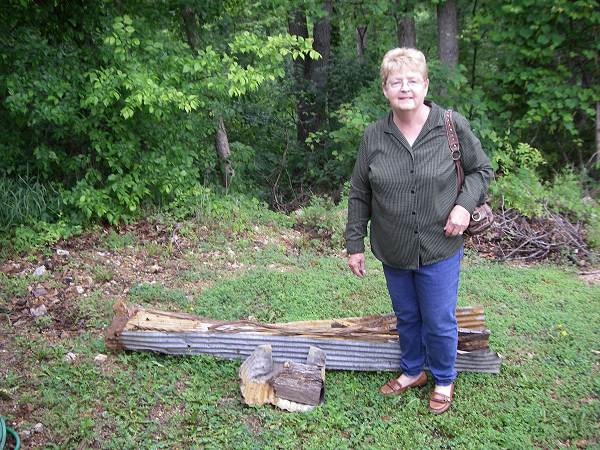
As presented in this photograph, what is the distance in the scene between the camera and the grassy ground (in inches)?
122

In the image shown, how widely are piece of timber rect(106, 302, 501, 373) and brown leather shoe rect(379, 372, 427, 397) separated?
0.17 m

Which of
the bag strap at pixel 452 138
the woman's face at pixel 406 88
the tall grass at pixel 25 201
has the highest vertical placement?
the woman's face at pixel 406 88

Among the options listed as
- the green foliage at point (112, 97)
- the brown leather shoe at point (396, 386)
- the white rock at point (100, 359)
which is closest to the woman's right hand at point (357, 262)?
the brown leather shoe at point (396, 386)

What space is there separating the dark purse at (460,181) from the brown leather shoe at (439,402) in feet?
3.50

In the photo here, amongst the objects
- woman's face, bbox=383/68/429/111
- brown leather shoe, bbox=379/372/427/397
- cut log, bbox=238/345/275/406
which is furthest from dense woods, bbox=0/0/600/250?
brown leather shoe, bbox=379/372/427/397

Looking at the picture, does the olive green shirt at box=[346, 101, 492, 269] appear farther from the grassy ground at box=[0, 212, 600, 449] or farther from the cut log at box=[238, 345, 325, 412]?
the grassy ground at box=[0, 212, 600, 449]

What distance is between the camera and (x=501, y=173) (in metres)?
7.69

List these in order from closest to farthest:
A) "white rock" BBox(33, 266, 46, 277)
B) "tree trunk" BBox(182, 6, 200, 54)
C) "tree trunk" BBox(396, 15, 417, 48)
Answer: "white rock" BBox(33, 266, 46, 277), "tree trunk" BBox(182, 6, 200, 54), "tree trunk" BBox(396, 15, 417, 48)

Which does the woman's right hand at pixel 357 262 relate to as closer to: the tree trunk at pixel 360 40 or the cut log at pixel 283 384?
the cut log at pixel 283 384

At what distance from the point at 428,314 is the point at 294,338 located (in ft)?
3.30

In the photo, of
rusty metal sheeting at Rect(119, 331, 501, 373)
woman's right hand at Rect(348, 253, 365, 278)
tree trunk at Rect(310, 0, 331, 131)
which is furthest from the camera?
tree trunk at Rect(310, 0, 331, 131)

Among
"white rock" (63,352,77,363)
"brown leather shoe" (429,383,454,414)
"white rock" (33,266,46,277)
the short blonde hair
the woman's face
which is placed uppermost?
the short blonde hair

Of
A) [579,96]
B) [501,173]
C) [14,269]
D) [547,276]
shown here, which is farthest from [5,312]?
[579,96]

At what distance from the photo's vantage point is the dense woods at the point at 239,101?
5.66m
